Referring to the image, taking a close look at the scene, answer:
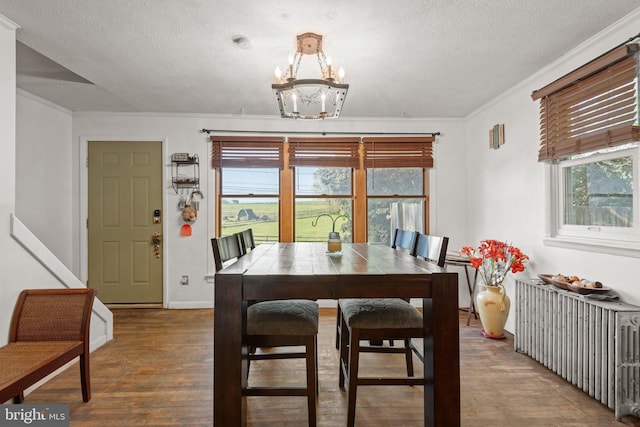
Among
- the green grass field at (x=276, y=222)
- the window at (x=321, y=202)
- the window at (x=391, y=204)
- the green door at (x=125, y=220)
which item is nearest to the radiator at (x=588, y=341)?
the window at (x=391, y=204)

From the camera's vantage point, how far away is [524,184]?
3.21 meters

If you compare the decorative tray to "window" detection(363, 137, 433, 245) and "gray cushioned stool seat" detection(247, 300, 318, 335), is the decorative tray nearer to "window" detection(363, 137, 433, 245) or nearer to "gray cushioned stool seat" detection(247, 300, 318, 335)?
"gray cushioned stool seat" detection(247, 300, 318, 335)

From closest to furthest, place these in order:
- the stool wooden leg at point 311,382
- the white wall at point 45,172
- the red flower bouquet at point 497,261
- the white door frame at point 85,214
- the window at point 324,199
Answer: the stool wooden leg at point 311,382
the red flower bouquet at point 497,261
the white wall at point 45,172
the white door frame at point 85,214
the window at point 324,199

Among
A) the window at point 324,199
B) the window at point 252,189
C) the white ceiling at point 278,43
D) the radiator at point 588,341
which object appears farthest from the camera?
the window at point 324,199

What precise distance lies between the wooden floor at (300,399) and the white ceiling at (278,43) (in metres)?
2.35

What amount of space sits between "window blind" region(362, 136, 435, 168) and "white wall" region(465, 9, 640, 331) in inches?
20.8

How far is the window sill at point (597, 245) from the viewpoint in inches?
83.6

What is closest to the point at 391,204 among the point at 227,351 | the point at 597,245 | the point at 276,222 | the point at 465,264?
the point at 465,264

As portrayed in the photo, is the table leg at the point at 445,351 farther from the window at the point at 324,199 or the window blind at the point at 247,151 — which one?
the window blind at the point at 247,151

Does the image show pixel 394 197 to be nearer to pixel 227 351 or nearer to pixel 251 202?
pixel 251 202

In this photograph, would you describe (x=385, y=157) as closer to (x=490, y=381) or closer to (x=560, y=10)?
(x=560, y=10)

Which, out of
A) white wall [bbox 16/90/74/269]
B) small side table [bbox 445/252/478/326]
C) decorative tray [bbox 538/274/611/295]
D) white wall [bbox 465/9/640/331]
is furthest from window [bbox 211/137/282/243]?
decorative tray [bbox 538/274/611/295]

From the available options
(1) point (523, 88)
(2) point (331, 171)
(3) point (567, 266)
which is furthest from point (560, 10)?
(2) point (331, 171)

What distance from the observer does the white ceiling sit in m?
2.04
